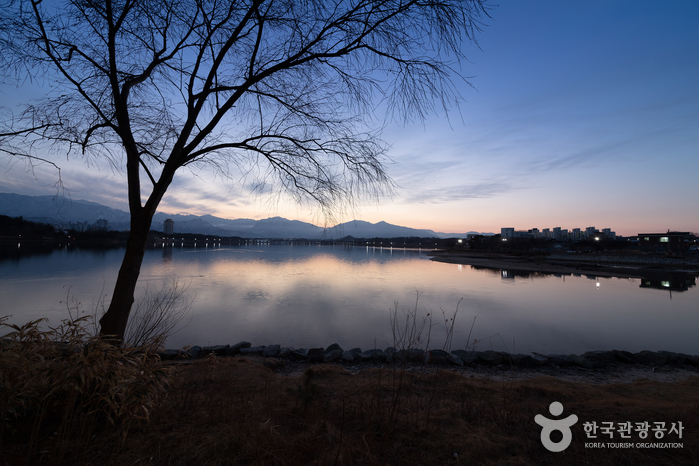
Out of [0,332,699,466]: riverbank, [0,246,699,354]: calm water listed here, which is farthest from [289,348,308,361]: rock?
[0,332,699,466]: riverbank

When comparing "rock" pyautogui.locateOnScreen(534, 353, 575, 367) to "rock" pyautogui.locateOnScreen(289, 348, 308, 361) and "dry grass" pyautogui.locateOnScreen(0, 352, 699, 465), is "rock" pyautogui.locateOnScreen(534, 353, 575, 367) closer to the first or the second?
"dry grass" pyautogui.locateOnScreen(0, 352, 699, 465)

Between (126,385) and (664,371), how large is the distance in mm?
11688

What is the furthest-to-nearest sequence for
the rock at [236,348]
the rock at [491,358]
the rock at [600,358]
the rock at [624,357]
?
the rock at [236,348] < the rock at [624,357] < the rock at [600,358] < the rock at [491,358]

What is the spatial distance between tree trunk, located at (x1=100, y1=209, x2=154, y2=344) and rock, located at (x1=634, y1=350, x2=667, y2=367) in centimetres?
1239

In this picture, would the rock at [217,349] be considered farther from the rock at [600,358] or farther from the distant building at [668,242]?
the distant building at [668,242]

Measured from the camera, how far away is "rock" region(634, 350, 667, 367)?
776 cm

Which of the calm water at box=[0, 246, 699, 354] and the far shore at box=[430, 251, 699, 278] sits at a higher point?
the far shore at box=[430, 251, 699, 278]

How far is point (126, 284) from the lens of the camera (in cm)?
340

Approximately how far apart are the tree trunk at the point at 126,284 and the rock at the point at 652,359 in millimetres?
12387

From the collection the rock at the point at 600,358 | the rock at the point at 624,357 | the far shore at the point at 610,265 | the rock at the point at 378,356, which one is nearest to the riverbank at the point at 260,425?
the rock at the point at 378,356

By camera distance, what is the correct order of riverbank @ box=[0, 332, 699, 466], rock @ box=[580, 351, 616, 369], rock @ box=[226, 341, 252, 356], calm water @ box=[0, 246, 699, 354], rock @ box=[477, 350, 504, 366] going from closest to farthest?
riverbank @ box=[0, 332, 699, 466], rock @ box=[477, 350, 504, 366], rock @ box=[580, 351, 616, 369], rock @ box=[226, 341, 252, 356], calm water @ box=[0, 246, 699, 354]

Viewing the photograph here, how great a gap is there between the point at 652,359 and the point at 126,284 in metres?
12.7

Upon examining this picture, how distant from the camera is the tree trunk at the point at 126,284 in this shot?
330 centimetres

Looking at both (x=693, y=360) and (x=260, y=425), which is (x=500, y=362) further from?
(x=260, y=425)
